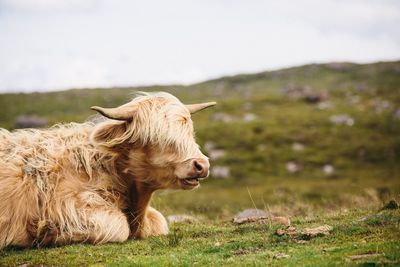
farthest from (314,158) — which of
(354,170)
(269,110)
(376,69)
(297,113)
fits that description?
(376,69)

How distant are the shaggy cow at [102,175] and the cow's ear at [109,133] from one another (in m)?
0.01

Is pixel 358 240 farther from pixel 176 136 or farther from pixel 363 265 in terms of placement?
pixel 176 136

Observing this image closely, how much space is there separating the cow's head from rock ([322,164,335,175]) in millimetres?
51731

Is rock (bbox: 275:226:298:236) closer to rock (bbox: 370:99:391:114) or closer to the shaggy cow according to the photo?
the shaggy cow

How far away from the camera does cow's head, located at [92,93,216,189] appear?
788 cm

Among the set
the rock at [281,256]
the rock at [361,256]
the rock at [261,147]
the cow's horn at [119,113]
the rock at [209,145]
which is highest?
the cow's horn at [119,113]

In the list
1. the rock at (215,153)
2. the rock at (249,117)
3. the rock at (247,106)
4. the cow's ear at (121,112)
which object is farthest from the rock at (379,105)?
the cow's ear at (121,112)

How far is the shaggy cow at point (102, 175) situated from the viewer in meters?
7.85

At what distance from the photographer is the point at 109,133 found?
828 cm

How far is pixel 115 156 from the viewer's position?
8312 mm

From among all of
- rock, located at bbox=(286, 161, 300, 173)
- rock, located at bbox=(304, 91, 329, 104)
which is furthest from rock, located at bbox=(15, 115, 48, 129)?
rock, located at bbox=(304, 91, 329, 104)

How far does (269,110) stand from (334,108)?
9892 millimetres

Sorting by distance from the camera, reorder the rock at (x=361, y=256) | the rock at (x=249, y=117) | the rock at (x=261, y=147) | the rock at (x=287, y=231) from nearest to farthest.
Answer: the rock at (x=361, y=256) < the rock at (x=287, y=231) < the rock at (x=261, y=147) < the rock at (x=249, y=117)

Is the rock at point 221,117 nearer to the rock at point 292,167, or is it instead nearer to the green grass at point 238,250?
the rock at point 292,167
